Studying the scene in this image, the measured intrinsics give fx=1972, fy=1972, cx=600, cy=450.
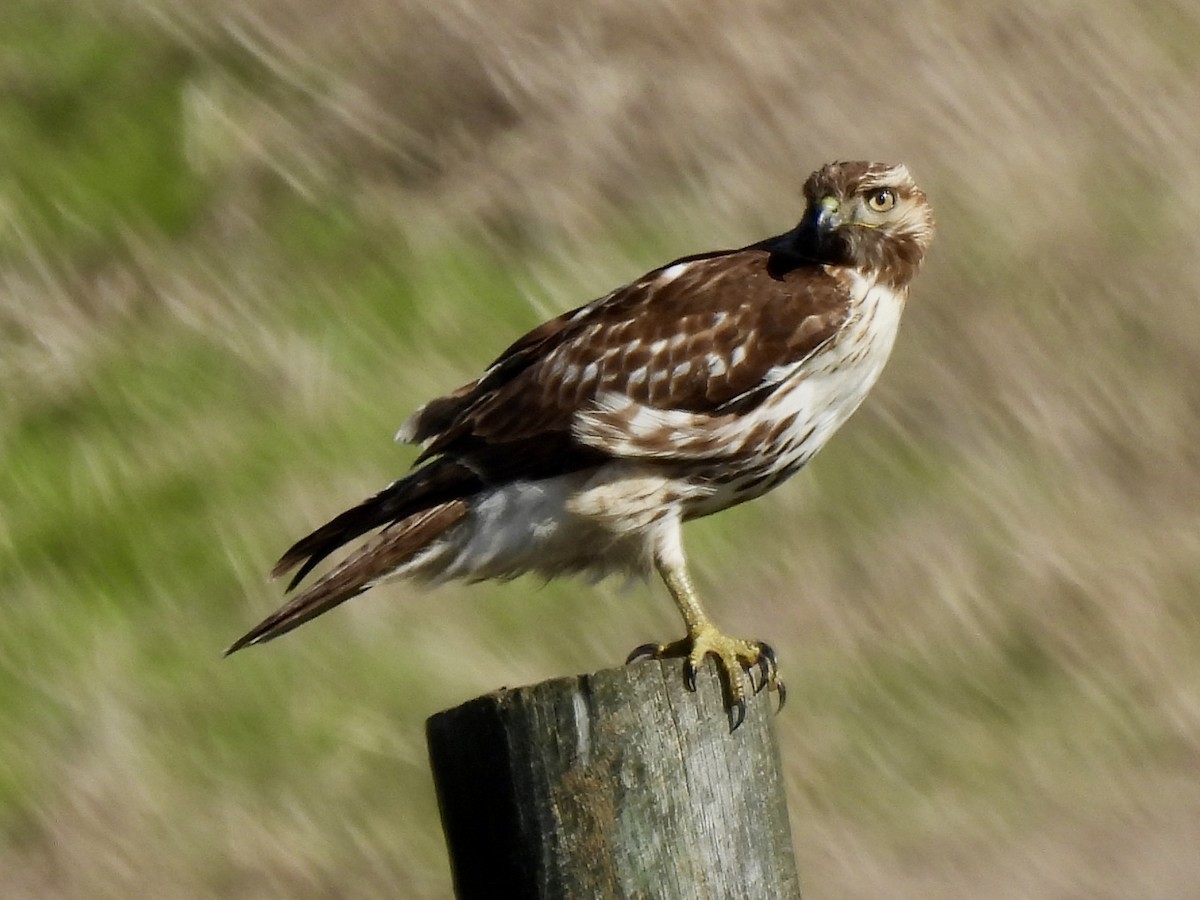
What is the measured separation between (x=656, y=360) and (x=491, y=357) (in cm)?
376

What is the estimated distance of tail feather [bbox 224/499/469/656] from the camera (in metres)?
4.57

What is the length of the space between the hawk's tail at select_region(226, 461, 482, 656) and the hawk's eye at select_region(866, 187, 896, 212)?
49.3 inches

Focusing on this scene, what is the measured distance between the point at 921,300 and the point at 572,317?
4269mm

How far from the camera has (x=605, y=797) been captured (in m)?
3.31

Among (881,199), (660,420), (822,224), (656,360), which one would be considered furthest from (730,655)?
(881,199)

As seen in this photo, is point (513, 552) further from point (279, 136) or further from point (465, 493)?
point (279, 136)

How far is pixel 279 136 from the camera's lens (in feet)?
33.8

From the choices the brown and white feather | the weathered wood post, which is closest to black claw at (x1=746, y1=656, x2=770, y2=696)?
the brown and white feather

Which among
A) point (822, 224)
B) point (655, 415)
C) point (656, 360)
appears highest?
point (822, 224)

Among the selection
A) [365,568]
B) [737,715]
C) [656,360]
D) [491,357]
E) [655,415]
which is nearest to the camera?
[737,715]

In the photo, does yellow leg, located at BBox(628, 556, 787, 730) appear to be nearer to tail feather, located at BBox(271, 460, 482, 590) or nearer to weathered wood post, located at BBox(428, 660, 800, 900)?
tail feather, located at BBox(271, 460, 482, 590)

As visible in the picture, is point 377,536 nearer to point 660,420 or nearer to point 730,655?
point 660,420

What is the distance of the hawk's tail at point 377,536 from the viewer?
4.63 meters

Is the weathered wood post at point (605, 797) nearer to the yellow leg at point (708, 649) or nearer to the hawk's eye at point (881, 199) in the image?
the yellow leg at point (708, 649)
